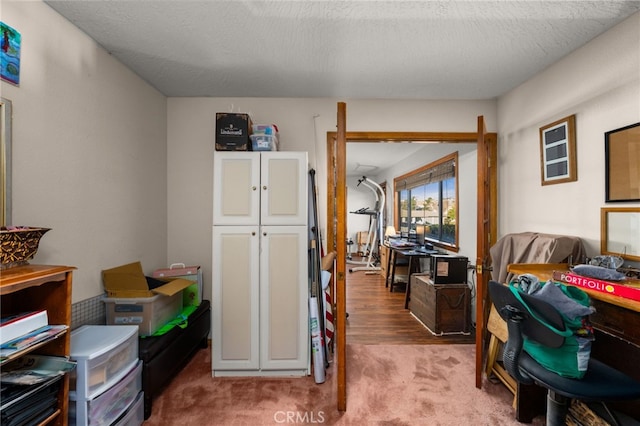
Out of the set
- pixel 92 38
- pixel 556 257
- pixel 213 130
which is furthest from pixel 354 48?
pixel 556 257

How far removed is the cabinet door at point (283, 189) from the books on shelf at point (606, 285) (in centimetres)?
171

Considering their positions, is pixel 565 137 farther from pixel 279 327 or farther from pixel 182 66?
pixel 182 66

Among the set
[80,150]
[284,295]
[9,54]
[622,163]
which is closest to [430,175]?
[622,163]

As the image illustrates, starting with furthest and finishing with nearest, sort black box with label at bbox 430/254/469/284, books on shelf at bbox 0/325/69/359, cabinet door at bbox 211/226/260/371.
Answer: black box with label at bbox 430/254/469/284 < cabinet door at bbox 211/226/260/371 < books on shelf at bbox 0/325/69/359

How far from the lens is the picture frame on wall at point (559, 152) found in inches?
79.8

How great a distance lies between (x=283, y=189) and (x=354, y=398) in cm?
168

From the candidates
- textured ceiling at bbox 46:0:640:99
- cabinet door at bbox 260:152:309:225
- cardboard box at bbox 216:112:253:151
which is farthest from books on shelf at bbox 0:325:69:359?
textured ceiling at bbox 46:0:640:99

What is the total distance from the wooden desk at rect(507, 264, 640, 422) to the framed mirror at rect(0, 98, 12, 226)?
2935 millimetres

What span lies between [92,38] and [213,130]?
1.10m

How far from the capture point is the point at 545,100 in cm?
226

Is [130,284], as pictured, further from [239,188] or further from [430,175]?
[430,175]

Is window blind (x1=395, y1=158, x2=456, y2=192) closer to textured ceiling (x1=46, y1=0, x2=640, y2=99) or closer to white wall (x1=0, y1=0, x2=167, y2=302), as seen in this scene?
textured ceiling (x1=46, y1=0, x2=640, y2=99)

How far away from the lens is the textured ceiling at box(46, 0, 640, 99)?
159 centimetres

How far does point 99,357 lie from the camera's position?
1.48m
